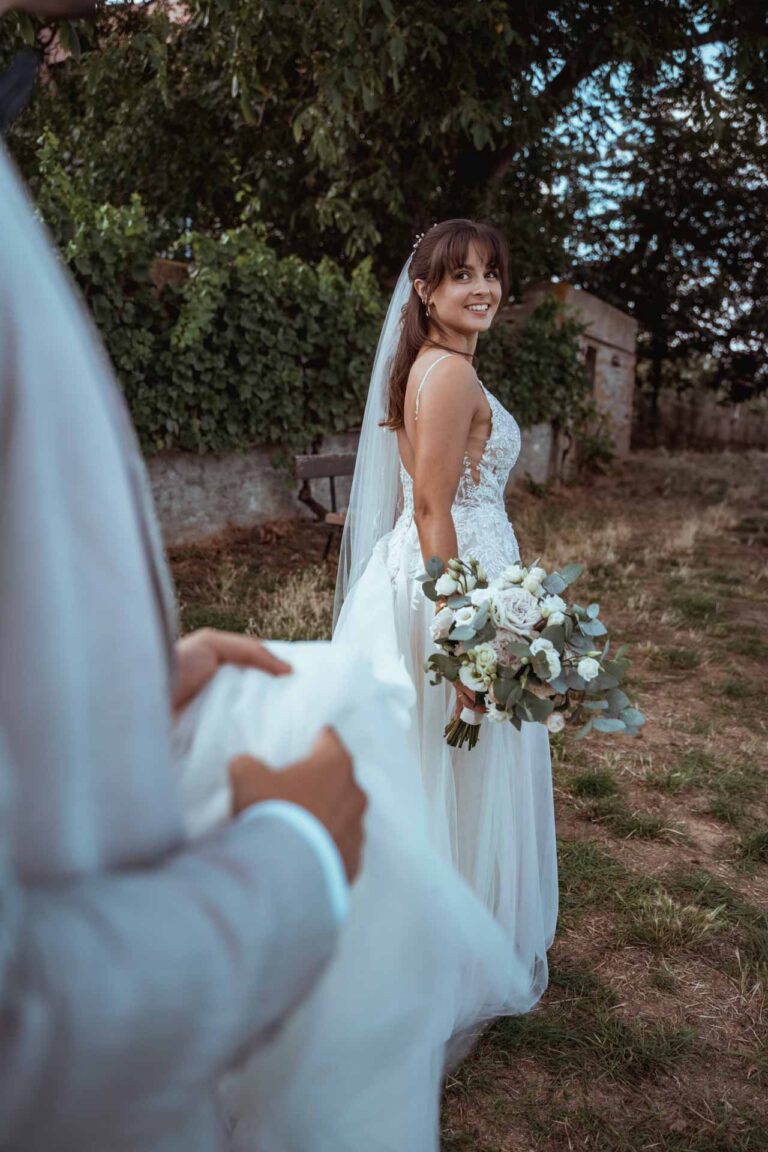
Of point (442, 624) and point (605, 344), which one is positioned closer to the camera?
point (442, 624)

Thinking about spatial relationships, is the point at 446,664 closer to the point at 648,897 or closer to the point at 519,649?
the point at 519,649

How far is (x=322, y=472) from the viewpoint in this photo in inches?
338

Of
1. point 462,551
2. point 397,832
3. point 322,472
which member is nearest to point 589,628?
point 462,551

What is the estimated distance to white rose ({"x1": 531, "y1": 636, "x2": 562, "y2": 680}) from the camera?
86.9 inches

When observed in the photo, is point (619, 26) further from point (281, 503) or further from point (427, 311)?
point (427, 311)

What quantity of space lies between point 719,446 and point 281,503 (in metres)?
16.2

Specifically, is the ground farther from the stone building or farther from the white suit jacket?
the stone building

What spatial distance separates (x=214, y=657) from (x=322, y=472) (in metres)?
7.63

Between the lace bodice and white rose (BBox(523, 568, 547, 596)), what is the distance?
0.43 m

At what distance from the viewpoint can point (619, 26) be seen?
30.0ft

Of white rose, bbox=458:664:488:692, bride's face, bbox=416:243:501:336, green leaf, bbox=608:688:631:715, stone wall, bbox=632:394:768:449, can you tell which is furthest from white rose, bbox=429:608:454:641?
stone wall, bbox=632:394:768:449

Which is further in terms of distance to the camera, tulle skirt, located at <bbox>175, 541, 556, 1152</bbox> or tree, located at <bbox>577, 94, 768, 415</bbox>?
tree, located at <bbox>577, 94, 768, 415</bbox>

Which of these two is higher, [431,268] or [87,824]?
[431,268]

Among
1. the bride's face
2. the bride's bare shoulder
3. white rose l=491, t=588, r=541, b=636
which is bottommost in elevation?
white rose l=491, t=588, r=541, b=636
